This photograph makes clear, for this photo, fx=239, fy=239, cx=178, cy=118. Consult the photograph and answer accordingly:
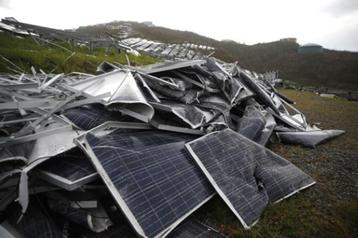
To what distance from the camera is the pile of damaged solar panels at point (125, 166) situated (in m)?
2.43

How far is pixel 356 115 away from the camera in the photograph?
9.45m

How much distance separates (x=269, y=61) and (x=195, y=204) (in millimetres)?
40053

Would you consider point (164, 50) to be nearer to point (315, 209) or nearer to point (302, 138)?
point (302, 138)

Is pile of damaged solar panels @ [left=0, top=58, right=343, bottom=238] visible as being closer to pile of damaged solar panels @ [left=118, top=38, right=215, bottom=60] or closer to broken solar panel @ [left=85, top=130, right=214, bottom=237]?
broken solar panel @ [left=85, top=130, right=214, bottom=237]

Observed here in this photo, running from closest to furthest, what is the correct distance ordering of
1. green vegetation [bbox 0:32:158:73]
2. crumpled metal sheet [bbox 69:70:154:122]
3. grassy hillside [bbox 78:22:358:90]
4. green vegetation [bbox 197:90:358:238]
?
green vegetation [bbox 197:90:358:238], crumpled metal sheet [bbox 69:70:154:122], green vegetation [bbox 0:32:158:73], grassy hillside [bbox 78:22:358:90]

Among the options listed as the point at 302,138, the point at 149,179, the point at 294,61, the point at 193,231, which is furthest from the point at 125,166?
the point at 294,61

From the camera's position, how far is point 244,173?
314 cm

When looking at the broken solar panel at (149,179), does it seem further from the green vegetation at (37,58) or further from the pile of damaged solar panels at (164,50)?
the pile of damaged solar panels at (164,50)

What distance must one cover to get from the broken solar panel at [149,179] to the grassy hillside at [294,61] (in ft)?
89.4

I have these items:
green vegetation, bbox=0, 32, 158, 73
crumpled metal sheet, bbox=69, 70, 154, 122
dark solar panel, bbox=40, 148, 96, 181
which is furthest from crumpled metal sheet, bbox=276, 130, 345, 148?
green vegetation, bbox=0, 32, 158, 73

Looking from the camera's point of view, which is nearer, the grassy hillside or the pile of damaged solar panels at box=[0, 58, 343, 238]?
the pile of damaged solar panels at box=[0, 58, 343, 238]

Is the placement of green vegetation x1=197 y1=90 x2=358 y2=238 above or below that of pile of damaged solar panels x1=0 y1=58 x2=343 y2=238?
below

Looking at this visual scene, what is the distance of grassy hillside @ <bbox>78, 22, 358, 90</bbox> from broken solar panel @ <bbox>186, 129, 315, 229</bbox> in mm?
26544

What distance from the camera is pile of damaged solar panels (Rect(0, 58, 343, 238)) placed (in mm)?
2430
